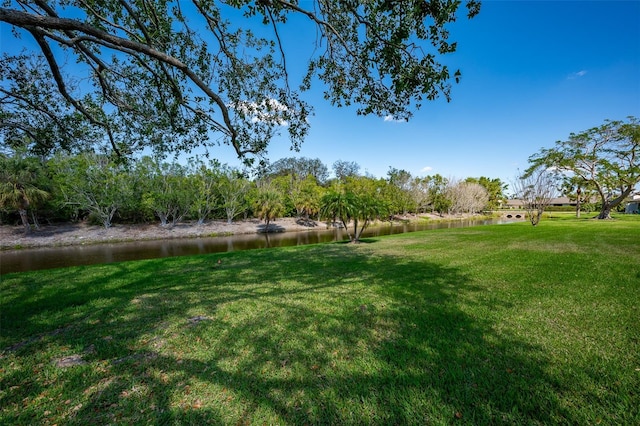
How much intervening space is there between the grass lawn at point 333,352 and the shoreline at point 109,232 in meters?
29.6

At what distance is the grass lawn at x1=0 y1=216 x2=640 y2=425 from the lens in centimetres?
262

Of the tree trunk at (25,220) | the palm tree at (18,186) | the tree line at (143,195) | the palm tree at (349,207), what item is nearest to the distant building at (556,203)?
the tree line at (143,195)

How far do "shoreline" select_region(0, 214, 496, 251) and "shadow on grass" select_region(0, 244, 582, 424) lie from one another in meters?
30.1

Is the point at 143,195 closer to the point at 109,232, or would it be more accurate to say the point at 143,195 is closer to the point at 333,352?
the point at 109,232

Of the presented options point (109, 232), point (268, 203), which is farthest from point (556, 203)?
point (109, 232)

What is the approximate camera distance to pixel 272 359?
3527 millimetres

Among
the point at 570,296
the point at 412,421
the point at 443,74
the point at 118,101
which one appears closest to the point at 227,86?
the point at 118,101

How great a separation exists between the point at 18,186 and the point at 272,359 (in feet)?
132

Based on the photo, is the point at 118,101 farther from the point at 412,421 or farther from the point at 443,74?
the point at 412,421

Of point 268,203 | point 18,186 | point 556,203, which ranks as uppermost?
point 18,186

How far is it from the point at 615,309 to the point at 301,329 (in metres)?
5.69

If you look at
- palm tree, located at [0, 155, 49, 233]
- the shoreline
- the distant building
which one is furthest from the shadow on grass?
the distant building

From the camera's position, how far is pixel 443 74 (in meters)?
4.38

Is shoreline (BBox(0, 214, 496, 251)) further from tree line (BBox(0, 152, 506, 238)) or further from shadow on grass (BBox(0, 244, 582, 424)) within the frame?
shadow on grass (BBox(0, 244, 582, 424))
